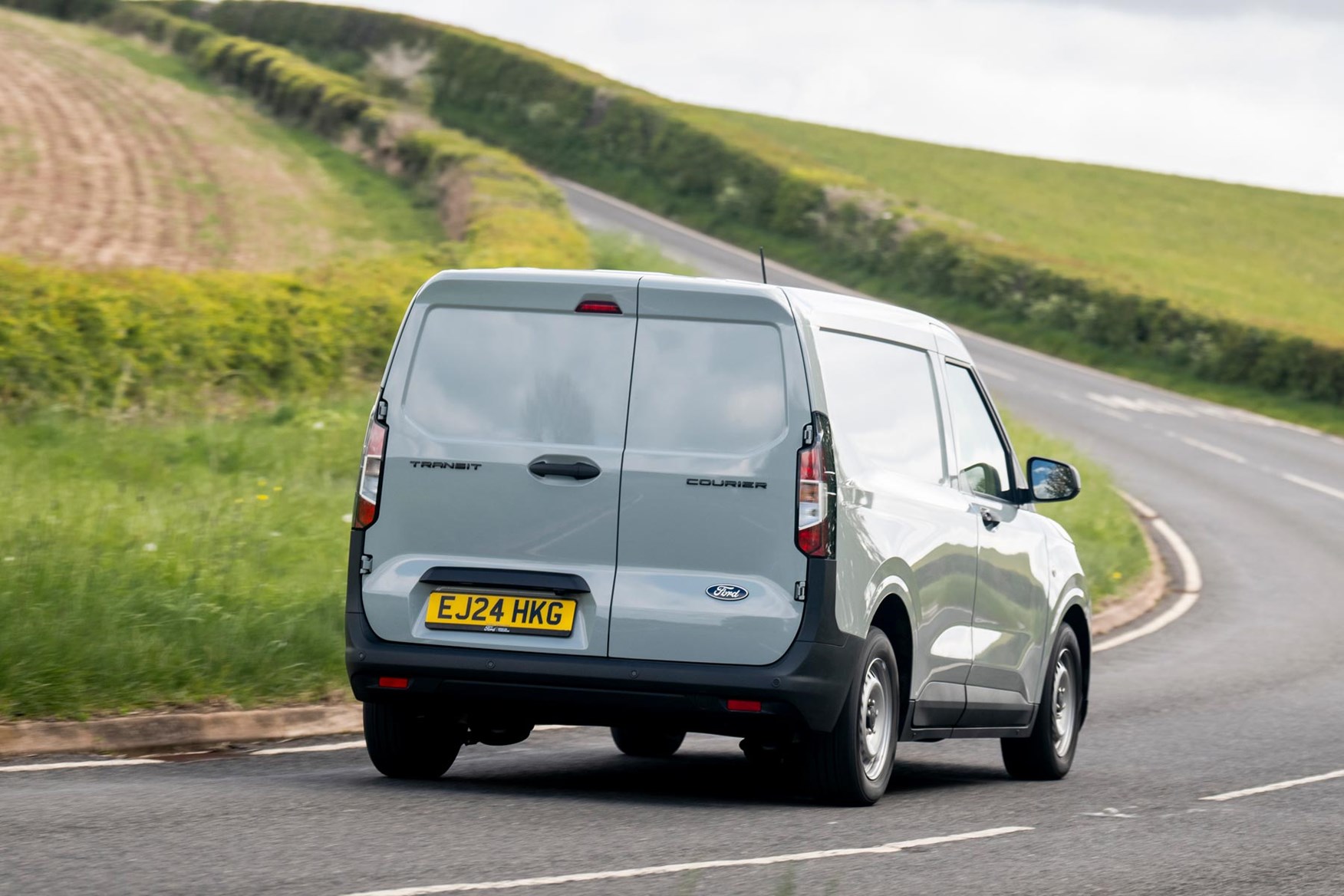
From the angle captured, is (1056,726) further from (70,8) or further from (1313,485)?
(70,8)

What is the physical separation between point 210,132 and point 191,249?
1465 centimetres

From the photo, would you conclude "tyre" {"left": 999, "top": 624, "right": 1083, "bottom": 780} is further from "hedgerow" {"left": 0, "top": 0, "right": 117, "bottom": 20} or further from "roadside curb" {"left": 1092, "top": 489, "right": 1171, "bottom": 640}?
"hedgerow" {"left": 0, "top": 0, "right": 117, "bottom": 20}

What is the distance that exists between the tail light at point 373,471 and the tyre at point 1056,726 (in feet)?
12.6

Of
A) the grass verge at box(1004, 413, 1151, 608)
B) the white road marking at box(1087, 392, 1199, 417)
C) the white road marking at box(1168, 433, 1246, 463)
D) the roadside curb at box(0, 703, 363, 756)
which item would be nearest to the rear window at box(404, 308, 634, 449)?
the roadside curb at box(0, 703, 363, 756)

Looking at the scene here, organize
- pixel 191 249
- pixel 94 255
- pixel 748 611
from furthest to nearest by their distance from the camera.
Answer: pixel 191 249, pixel 94 255, pixel 748 611

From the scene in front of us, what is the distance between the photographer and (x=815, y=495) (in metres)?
7.32

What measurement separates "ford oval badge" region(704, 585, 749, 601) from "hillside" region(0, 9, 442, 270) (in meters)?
19.6

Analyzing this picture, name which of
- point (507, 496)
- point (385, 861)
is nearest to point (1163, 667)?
point (507, 496)

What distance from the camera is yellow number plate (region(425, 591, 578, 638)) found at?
293 inches

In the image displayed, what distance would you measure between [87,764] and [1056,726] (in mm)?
4908

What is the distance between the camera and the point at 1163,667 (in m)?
14.9

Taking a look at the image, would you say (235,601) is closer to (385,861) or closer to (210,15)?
(385,861)

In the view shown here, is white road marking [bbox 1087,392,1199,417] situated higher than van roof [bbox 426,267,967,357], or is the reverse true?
van roof [bbox 426,267,967,357]

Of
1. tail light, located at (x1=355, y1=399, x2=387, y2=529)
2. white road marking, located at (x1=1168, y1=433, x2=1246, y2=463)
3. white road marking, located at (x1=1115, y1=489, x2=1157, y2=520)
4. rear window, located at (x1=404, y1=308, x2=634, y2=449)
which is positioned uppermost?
rear window, located at (x1=404, y1=308, x2=634, y2=449)
